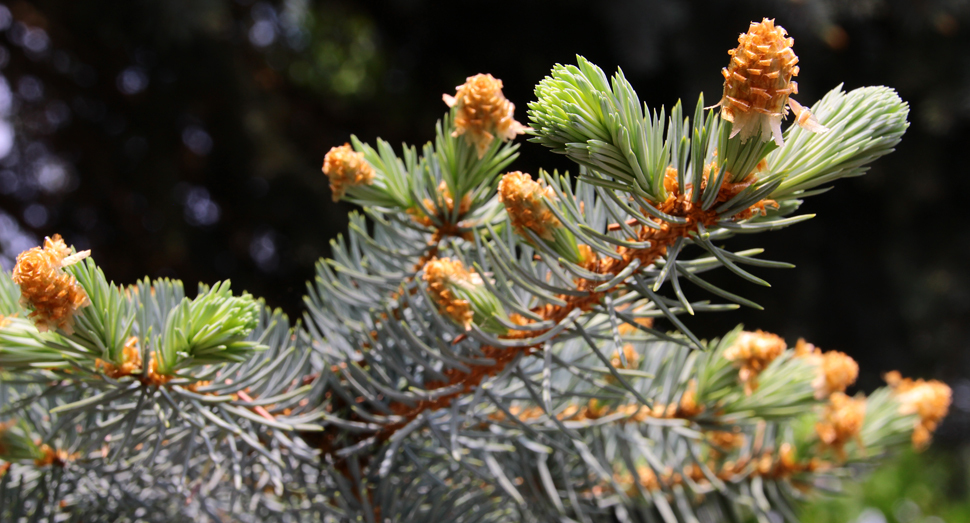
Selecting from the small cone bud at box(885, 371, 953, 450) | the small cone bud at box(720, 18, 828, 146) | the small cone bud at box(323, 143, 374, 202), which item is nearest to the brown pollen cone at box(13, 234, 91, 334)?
the small cone bud at box(323, 143, 374, 202)

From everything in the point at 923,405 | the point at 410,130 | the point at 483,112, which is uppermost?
the point at 410,130

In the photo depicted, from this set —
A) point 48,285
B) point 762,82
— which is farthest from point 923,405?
point 48,285

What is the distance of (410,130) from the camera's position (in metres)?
1.39

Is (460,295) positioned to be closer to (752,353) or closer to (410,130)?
(752,353)

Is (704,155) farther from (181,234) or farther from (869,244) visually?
(869,244)

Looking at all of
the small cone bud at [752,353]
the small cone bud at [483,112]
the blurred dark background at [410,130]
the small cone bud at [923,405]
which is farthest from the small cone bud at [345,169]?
the blurred dark background at [410,130]

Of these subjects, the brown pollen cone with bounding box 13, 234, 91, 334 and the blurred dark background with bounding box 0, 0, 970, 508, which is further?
the blurred dark background with bounding box 0, 0, 970, 508

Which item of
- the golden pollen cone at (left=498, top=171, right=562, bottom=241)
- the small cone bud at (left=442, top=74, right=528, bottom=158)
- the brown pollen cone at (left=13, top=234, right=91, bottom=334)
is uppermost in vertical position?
the small cone bud at (left=442, top=74, right=528, bottom=158)

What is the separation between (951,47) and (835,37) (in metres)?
0.24

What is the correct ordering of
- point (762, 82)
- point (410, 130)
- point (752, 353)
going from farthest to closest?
point (410, 130), point (752, 353), point (762, 82)

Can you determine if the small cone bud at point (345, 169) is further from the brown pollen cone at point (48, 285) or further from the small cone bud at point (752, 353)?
the small cone bud at point (752, 353)

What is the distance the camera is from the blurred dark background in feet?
3.23

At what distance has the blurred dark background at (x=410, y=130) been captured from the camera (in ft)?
3.23

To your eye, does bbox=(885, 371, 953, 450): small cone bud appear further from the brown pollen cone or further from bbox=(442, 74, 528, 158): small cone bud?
the brown pollen cone
